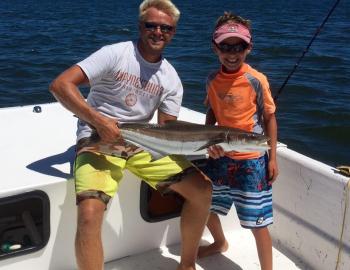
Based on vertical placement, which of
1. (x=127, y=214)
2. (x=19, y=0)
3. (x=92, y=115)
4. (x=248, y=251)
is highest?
(x=92, y=115)

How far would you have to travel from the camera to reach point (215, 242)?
4289 mm

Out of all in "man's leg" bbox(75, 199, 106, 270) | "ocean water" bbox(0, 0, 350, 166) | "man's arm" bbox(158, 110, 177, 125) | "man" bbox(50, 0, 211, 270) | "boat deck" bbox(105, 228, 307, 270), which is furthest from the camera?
"ocean water" bbox(0, 0, 350, 166)

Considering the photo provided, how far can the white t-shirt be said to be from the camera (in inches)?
145

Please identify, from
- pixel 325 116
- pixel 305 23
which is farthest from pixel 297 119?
pixel 305 23

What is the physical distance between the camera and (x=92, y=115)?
3.35 meters

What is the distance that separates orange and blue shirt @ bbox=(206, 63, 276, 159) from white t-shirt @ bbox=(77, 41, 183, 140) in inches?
16.0

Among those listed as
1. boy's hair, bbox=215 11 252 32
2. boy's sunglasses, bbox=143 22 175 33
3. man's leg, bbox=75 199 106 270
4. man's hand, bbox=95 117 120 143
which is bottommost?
man's leg, bbox=75 199 106 270

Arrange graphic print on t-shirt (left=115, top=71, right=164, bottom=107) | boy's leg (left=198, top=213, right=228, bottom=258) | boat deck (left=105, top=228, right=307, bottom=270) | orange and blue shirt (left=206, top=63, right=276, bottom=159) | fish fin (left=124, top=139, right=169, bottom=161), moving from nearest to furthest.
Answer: fish fin (left=124, top=139, right=169, bottom=161)
orange and blue shirt (left=206, top=63, right=276, bottom=159)
graphic print on t-shirt (left=115, top=71, right=164, bottom=107)
boat deck (left=105, top=228, right=307, bottom=270)
boy's leg (left=198, top=213, right=228, bottom=258)

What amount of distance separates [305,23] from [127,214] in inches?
1146

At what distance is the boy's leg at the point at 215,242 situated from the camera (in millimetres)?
Answer: 4238

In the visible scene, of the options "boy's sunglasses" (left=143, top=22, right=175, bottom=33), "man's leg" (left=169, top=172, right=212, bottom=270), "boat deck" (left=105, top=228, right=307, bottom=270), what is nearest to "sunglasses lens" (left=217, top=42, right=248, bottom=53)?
"boy's sunglasses" (left=143, top=22, right=175, bottom=33)

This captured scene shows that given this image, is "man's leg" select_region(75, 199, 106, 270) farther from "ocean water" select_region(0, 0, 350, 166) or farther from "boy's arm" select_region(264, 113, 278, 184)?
"ocean water" select_region(0, 0, 350, 166)

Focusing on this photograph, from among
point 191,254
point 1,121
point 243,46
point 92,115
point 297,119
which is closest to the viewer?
point 92,115

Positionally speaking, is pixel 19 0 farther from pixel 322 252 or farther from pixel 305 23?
pixel 322 252
